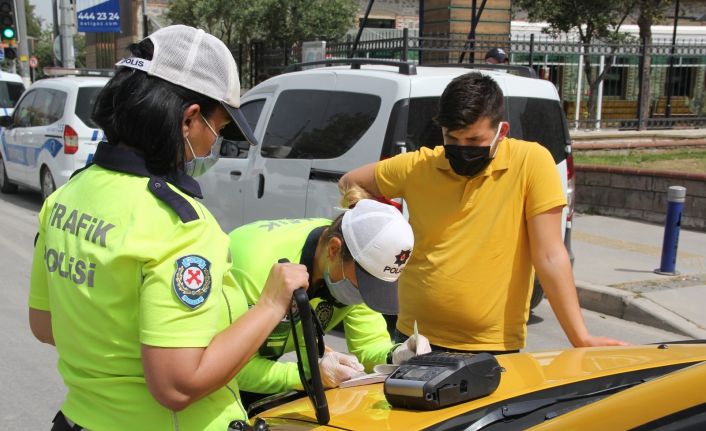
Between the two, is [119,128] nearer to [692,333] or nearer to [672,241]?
[692,333]

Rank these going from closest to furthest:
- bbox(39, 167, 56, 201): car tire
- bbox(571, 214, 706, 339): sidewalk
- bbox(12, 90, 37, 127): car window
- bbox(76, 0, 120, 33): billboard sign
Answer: bbox(571, 214, 706, 339): sidewalk
bbox(39, 167, 56, 201): car tire
bbox(12, 90, 37, 127): car window
bbox(76, 0, 120, 33): billboard sign

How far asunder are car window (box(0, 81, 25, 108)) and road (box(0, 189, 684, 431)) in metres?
11.0

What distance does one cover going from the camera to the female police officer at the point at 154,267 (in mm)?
1702

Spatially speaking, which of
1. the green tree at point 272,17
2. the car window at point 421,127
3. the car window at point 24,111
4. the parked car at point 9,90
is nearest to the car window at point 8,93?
the parked car at point 9,90

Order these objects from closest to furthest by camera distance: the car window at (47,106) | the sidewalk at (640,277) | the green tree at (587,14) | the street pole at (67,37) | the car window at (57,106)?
1. the sidewalk at (640,277)
2. the car window at (57,106)
3. the car window at (47,106)
4. the green tree at (587,14)
5. the street pole at (67,37)

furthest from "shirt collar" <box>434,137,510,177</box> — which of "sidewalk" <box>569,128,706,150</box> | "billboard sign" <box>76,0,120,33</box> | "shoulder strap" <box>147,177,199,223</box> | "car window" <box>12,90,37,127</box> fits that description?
"billboard sign" <box>76,0,120,33</box>

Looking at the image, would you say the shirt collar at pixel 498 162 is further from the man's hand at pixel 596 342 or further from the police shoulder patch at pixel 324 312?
the police shoulder patch at pixel 324 312

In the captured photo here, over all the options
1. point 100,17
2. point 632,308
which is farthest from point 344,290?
point 100,17

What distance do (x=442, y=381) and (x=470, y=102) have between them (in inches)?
52.6

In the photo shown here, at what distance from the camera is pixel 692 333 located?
20.7 ft

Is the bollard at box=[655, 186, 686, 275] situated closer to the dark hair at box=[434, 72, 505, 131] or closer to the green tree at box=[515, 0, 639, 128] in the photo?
the dark hair at box=[434, 72, 505, 131]

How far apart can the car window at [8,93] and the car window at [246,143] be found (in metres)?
14.3

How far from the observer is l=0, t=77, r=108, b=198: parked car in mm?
11398

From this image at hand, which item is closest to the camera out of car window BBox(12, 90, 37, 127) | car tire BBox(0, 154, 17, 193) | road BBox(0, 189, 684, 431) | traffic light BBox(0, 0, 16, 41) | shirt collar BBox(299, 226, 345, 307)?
shirt collar BBox(299, 226, 345, 307)
